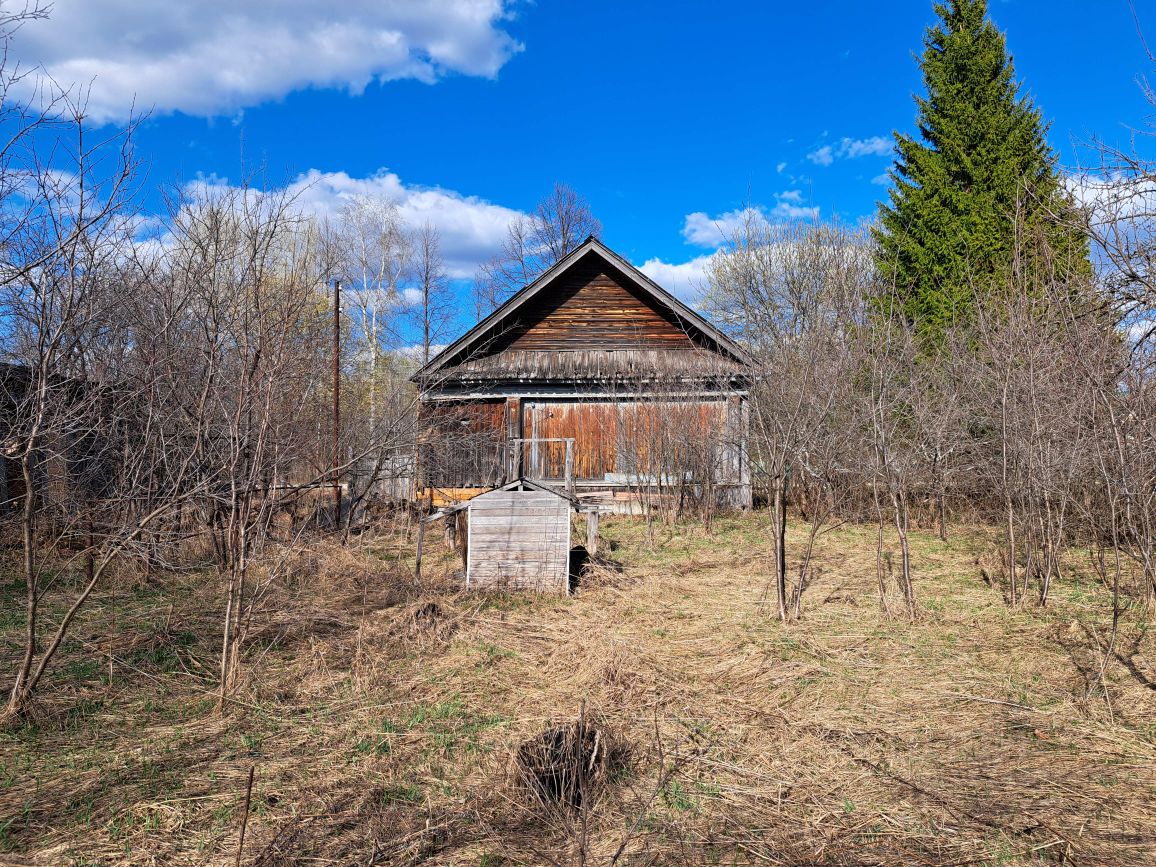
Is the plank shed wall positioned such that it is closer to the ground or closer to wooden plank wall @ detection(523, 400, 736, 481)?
the ground

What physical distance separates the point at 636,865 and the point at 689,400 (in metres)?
12.4

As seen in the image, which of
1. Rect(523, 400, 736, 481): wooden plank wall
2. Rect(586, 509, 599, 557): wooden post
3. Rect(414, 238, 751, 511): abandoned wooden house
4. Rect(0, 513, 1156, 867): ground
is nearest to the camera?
Rect(0, 513, 1156, 867): ground

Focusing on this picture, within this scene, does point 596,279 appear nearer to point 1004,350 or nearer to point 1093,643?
point 1004,350

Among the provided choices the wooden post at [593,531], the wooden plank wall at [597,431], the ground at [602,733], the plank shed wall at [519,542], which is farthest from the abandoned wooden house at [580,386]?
the ground at [602,733]

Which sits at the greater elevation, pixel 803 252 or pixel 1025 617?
pixel 803 252

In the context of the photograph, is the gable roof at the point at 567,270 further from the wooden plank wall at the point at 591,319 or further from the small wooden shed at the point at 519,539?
the small wooden shed at the point at 519,539

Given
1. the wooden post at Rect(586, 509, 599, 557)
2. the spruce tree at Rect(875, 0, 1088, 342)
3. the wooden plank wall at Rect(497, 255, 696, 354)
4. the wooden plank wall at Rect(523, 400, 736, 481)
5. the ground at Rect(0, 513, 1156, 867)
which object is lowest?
the ground at Rect(0, 513, 1156, 867)

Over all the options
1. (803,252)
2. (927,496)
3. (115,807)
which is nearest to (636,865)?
(115,807)

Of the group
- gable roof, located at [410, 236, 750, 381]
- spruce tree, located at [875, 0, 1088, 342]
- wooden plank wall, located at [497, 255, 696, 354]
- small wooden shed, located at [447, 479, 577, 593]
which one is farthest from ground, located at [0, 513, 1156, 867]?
spruce tree, located at [875, 0, 1088, 342]

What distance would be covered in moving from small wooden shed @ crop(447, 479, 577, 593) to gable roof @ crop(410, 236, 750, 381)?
7.72m

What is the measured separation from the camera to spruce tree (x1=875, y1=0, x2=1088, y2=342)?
63.0 ft

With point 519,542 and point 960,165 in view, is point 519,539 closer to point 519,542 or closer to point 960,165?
point 519,542

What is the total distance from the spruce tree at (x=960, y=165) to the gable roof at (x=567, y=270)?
18.6 ft

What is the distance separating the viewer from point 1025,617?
8039 mm
